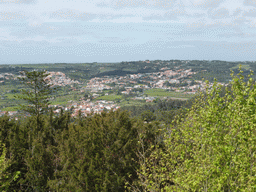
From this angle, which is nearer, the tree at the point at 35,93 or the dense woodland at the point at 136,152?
the dense woodland at the point at 136,152

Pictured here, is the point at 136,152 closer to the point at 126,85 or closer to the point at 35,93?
the point at 35,93

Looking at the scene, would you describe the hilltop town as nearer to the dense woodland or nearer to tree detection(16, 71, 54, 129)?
tree detection(16, 71, 54, 129)

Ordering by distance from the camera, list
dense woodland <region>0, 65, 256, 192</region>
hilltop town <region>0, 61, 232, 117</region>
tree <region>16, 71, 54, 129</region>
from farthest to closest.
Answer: hilltop town <region>0, 61, 232, 117</region> → tree <region>16, 71, 54, 129</region> → dense woodland <region>0, 65, 256, 192</region>

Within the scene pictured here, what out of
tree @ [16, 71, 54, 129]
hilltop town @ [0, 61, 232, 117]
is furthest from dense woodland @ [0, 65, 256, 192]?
hilltop town @ [0, 61, 232, 117]

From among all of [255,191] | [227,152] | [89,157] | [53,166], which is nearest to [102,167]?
[89,157]

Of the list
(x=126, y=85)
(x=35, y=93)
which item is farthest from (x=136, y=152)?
(x=126, y=85)

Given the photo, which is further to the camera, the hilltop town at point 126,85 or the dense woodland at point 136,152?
the hilltop town at point 126,85

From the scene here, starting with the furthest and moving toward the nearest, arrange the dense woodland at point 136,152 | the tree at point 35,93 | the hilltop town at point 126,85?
the hilltop town at point 126,85 → the tree at point 35,93 → the dense woodland at point 136,152

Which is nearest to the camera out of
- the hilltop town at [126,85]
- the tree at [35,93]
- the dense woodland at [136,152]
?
the dense woodland at [136,152]

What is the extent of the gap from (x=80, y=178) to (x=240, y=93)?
899 cm

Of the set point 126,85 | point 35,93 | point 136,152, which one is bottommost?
point 126,85

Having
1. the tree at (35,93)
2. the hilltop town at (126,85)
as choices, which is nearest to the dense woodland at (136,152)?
the tree at (35,93)

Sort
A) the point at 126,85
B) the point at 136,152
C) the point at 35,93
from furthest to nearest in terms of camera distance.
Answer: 1. the point at 126,85
2. the point at 35,93
3. the point at 136,152

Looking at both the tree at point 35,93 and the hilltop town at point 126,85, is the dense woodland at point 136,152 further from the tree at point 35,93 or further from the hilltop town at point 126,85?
the hilltop town at point 126,85
